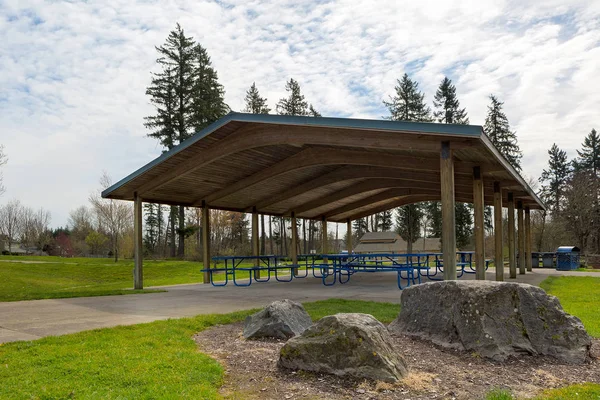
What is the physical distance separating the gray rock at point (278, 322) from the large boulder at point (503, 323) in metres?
1.51

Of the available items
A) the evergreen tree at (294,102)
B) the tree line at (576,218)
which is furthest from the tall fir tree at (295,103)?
the tree line at (576,218)

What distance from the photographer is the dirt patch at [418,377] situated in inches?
137

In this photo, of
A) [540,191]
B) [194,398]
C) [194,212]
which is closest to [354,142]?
[194,398]

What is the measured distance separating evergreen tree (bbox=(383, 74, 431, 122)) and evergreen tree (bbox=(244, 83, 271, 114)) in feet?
36.6

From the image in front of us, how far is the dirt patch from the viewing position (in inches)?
137

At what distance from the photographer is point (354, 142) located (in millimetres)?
9062

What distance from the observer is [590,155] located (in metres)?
46.0

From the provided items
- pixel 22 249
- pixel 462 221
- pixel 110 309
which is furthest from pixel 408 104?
pixel 22 249

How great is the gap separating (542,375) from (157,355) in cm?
365

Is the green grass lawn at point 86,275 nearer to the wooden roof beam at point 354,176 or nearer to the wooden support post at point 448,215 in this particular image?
the wooden roof beam at point 354,176

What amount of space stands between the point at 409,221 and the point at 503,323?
102ft

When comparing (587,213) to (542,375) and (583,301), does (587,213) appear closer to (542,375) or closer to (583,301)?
(583,301)

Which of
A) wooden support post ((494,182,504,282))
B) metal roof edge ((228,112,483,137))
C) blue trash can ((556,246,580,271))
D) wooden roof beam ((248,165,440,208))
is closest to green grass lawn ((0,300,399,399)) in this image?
metal roof edge ((228,112,483,137))

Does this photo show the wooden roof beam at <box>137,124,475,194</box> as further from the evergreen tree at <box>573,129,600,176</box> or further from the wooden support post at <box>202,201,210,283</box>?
the evergreen tree at <box>573,129,600,176</box>
